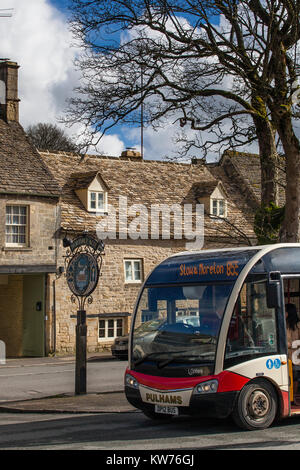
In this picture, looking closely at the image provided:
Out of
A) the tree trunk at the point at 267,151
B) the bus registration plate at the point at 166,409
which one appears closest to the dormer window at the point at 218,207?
the tree trunk at the point at 267,151

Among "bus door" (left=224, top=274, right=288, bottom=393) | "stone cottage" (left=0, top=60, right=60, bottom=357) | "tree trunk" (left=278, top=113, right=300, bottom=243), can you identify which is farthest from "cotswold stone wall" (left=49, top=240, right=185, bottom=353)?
"bus door" (left=224, top=274, right=288, bottom=393)

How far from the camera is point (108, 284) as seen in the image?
32031 mm

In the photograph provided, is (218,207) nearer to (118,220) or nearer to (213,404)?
(118,220)

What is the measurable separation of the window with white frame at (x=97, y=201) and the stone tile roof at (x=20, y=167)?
6.48 ft

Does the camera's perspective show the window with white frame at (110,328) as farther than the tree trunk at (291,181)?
Yes

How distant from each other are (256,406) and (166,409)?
134cm

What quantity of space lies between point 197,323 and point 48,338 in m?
19.5

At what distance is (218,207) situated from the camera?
36844 millimetres

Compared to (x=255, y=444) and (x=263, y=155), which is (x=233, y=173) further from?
(x=255, y=444)

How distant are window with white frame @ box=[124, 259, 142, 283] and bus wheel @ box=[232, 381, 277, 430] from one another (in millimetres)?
22009

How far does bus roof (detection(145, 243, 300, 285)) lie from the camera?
11.4 metres

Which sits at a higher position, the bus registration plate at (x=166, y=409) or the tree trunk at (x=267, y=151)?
the tree trunk at (x=267, y=151)

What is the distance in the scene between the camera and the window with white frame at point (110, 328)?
105ft

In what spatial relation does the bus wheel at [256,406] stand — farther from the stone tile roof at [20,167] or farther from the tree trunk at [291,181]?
the stone tile roof at [20,167]
